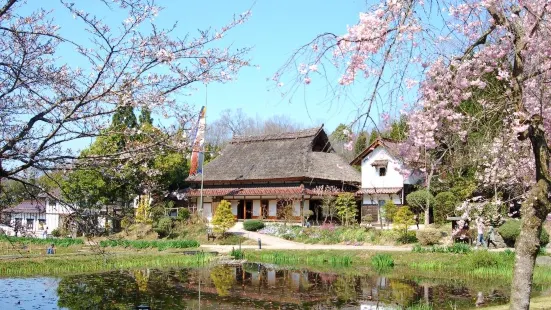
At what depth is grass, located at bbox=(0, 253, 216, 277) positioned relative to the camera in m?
16.4

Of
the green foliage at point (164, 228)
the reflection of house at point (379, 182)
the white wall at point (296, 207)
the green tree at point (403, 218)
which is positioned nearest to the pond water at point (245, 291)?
the green tree at point (403, 218)

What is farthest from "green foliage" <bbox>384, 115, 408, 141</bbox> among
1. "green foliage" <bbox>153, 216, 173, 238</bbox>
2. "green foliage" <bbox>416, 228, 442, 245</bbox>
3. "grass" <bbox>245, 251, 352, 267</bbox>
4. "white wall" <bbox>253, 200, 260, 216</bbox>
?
"white wall" <bbox>253, 200, 260, 216</bbox>

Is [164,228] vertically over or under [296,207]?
under

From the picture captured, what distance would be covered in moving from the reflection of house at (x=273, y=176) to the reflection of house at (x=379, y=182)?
3.10 feet

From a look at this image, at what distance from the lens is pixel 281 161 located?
113 ft

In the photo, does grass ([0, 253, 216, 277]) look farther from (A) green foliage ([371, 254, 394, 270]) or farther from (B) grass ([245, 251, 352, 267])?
(A) green foliage ([371, 254, 394, 270])

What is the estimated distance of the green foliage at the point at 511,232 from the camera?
19.6m

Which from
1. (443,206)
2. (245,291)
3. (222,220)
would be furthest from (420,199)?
(245,291)

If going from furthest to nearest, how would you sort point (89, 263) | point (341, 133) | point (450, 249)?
point (450, 249)
point (89, 263)
point (341, 133)

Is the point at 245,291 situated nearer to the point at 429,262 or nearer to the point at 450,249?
the point at 429,262

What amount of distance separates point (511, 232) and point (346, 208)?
915 cm

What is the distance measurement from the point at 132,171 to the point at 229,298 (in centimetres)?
740

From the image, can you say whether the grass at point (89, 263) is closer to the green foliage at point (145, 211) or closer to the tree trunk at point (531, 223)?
the green foliage at point (145, 211)

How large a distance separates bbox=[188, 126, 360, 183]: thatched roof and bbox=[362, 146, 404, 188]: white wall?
1035 mm
